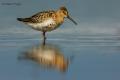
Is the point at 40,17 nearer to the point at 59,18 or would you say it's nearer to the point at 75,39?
the point at 59,18

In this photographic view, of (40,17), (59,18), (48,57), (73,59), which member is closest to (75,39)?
(59,18)

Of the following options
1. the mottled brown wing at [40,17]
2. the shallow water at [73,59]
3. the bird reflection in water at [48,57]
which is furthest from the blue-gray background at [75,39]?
the mottled brown wing at [40,17]

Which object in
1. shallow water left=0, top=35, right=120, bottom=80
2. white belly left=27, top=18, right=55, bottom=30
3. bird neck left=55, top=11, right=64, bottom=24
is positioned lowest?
shallow water left=0, top=35, right=120, bottom=80

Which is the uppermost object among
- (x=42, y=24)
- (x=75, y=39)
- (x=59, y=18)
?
(x=59, y=18)

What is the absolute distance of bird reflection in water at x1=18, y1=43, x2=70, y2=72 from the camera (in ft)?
33.2

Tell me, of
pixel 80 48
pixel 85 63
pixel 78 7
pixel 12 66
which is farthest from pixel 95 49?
pixel 78 7

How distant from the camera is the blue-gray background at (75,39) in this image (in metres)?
9.57

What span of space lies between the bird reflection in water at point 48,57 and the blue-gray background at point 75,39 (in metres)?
0.14

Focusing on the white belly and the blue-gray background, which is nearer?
the blue-gray background

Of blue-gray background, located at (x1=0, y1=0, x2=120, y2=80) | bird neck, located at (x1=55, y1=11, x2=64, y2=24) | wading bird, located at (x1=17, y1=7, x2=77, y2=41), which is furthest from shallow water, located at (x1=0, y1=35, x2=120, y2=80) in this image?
bird neck, located at (x1=55, y1=11, x2=64, y2=24)

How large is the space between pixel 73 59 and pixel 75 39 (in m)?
2.10

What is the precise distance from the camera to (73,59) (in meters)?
10.6

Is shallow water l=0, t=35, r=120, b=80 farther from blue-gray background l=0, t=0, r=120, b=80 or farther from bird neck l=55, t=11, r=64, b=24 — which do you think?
bird neck l=55, t=11, r=64, b=24

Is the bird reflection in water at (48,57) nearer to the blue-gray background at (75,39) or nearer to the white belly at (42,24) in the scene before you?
the blue-gray background at (75,39)
